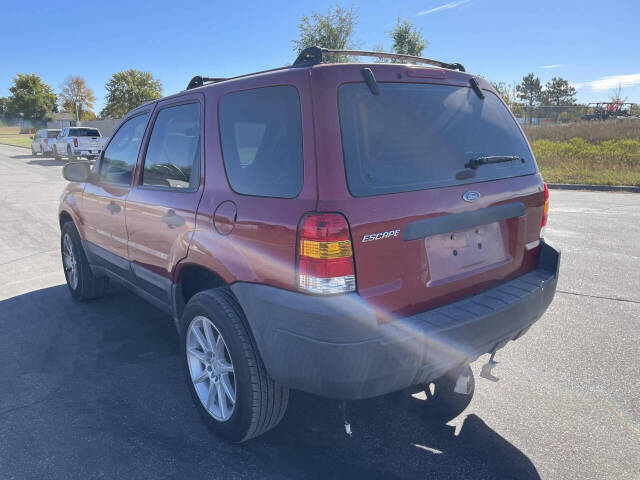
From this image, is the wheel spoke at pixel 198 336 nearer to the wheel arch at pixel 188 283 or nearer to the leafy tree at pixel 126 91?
the wheel arch at pixel 188 283

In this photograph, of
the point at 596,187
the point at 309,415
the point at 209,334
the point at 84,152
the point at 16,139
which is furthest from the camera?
the point at 16,139

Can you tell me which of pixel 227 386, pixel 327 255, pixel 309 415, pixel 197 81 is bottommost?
pixel 309 415

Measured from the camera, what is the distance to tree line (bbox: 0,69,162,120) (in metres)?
51.8

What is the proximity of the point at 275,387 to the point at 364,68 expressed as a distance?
1619 mm

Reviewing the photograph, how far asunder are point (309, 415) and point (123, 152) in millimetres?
2522

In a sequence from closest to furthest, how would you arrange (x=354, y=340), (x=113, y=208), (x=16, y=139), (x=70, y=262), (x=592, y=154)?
(x=354, y=340) < (x=113, y=208) < (x=70, y=262) < (x=592, y=154) < (x=16, y=139)

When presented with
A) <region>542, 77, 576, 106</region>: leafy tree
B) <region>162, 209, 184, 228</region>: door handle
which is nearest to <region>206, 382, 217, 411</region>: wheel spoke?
<region>162, 209, 184, 228</region>: door handle

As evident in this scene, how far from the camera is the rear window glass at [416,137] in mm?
2264

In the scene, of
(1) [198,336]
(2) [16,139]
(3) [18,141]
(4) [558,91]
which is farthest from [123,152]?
(4) [558,91]

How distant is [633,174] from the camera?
1470 cm

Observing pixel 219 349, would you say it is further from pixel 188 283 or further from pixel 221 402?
pixel 188 283

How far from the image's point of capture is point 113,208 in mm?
3949

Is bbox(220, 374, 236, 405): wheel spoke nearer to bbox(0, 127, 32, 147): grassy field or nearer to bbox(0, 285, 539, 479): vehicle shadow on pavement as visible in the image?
bbox(0, 285, 539, 479): vehicle shadow on pavement

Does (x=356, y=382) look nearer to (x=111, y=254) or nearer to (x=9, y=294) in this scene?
(x=111, y=254)
